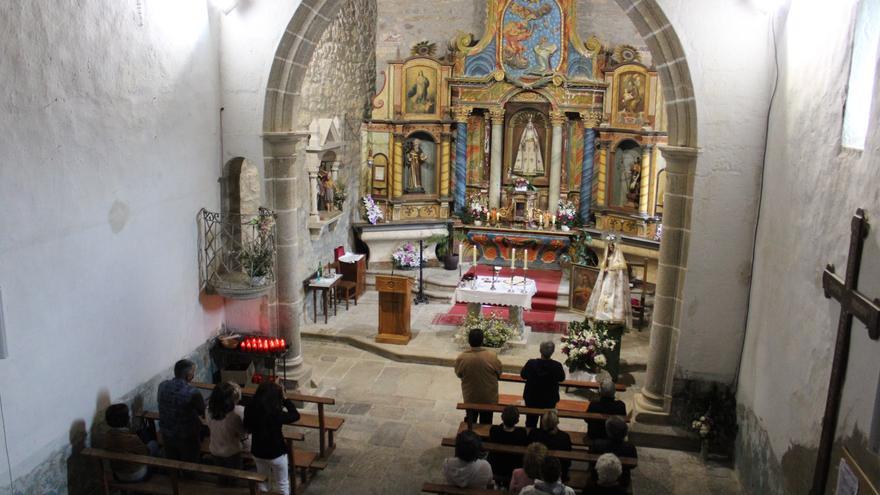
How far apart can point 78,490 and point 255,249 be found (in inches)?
120

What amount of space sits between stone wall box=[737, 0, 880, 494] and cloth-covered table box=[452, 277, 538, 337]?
378cm

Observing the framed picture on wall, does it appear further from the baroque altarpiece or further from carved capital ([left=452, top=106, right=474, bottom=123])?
carved capital ([left=452, top=106, right=474, bottom=123])

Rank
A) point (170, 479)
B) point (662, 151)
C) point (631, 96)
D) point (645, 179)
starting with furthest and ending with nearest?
point (631, 96) → point (645, 179) → point (662, 151) → point (170, 479)

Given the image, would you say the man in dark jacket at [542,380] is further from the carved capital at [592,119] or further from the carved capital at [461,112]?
the carved capital at [461,112]

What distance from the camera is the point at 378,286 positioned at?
10914 millimetres

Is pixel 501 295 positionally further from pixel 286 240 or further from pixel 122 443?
pixel 122 443

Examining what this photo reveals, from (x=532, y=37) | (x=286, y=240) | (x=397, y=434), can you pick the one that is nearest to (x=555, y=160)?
(x=532, y=37)

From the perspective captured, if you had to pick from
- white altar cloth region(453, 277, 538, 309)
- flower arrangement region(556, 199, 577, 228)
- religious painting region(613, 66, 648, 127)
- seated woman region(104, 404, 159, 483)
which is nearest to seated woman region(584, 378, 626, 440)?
seated woman region(104, 404, 159, 483)

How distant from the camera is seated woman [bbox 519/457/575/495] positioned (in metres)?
4.86

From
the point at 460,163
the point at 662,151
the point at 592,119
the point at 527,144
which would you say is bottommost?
the point at 460,163

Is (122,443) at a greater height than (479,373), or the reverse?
(479,373)

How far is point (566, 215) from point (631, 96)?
8.60 ft

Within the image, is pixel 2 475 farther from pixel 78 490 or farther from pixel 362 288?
pixel 362 288

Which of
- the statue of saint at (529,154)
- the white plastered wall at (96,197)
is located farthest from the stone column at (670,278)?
the statue of saint at (529,154)
